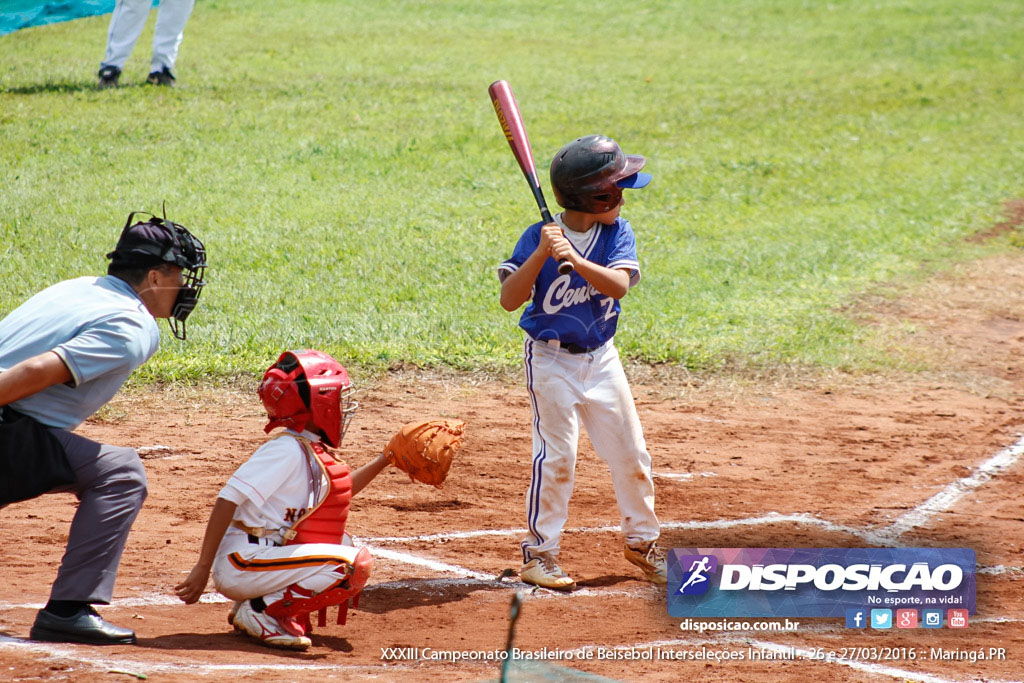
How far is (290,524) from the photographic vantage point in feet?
A: 14.2

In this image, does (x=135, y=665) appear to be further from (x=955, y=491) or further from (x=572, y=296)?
(x=955, y=491)

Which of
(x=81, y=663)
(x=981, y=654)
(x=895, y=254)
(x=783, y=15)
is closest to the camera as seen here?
(x=81, y=663)

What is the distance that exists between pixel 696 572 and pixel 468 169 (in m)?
9.39

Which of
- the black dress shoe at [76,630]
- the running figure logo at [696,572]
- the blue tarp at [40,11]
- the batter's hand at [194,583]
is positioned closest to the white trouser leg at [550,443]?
the running figure logo at [696,572]

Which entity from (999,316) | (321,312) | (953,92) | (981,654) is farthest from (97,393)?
(953,92)

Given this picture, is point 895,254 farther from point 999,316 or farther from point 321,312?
point 321,312

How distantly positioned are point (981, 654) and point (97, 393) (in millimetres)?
3558

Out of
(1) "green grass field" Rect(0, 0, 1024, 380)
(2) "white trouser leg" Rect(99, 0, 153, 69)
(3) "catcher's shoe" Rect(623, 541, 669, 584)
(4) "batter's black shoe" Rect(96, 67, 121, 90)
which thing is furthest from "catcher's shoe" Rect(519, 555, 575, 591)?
(4) "batter's black shoe" Rect(96, 67, 121, 90)

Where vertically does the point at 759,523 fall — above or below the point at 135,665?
above

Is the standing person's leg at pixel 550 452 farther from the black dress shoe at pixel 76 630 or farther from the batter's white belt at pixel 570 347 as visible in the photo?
the black dress shoe at pixel 76 630

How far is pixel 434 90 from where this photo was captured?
58.1 ft

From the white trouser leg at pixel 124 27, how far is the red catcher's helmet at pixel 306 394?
12.6m

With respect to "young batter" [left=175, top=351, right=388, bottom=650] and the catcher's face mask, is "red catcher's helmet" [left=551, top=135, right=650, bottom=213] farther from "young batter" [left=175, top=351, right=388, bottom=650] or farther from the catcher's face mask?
the catcher's face mask

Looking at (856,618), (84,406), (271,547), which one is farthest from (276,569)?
(856,618)
